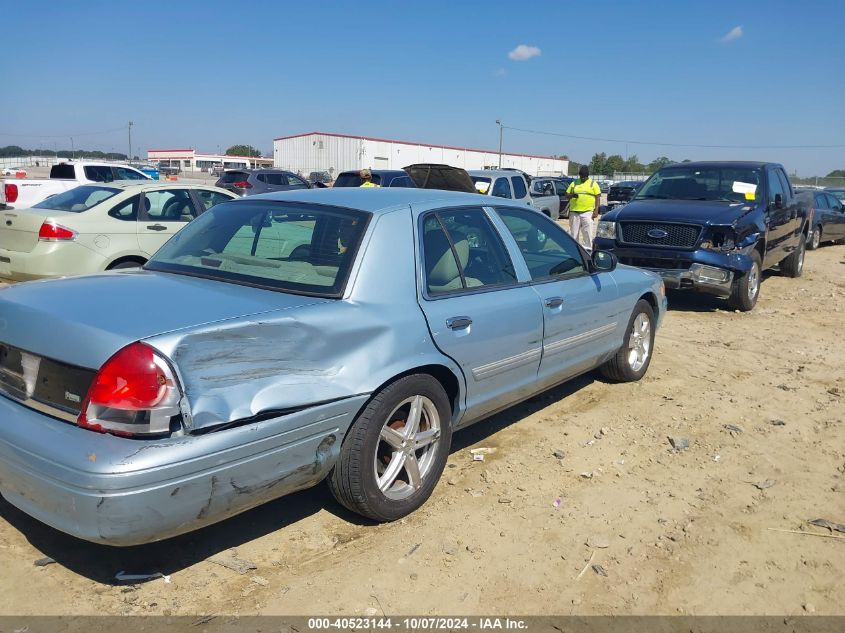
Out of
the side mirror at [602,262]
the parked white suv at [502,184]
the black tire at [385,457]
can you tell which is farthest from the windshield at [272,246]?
the parked white suv at [502,184]

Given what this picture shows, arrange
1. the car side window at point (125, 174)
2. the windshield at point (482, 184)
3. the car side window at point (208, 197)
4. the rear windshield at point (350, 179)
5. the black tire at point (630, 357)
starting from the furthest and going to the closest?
the car side window at point (125, 174)
the rear windshield at point (350, 179)
the windshield at point (482, 184)
the car side window at point (208, 197)
the black tire at point (630, 357)

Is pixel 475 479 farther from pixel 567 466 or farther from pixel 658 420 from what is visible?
pixel 658 420

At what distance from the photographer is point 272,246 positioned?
3867mm

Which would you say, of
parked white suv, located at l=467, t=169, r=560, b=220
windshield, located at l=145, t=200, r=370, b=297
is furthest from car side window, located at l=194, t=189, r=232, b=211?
parked white suv, located at l=467, t=169, r=560, b=220

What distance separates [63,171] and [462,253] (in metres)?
16.5

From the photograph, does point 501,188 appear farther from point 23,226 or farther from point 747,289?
point 23,226

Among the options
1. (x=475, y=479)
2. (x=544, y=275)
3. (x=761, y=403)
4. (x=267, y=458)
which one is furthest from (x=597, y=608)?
(x=761, y=403)

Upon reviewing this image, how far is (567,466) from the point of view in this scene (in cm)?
432

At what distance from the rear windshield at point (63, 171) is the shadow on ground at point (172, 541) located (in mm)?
15748

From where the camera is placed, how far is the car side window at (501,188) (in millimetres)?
14461

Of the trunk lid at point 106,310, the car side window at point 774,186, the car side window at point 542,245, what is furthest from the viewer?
the car side window at point 774,186

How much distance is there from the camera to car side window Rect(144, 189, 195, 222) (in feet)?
26.3

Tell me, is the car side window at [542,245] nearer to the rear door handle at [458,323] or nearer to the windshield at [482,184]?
the rear door handle at [458,323]

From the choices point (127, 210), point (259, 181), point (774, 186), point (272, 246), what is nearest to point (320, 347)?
point (272, 246)
